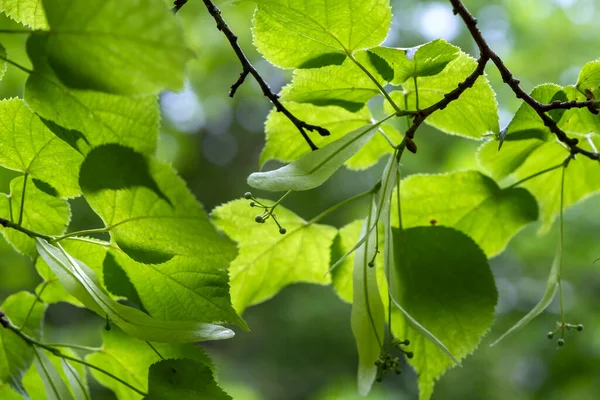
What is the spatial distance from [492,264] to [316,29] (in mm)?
3288

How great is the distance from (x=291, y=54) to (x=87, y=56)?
0.77ft

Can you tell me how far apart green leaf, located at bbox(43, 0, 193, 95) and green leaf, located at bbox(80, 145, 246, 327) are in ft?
0.22

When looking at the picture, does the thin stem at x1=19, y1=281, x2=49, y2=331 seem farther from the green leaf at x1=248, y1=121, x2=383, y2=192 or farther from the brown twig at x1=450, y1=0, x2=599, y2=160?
the brown twig at x1=450, y1=0, x2=599, y2=160

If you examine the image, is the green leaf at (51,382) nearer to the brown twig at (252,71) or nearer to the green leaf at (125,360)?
the green leaf at (125,360)

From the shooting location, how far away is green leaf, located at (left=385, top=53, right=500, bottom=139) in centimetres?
59

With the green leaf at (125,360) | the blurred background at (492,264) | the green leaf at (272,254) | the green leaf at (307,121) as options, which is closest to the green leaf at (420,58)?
the green leaf at (307,121)

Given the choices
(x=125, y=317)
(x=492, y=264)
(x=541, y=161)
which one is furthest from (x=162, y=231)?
(x=492, y=264)

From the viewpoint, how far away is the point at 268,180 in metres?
0.48

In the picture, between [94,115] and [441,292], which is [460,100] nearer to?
[441,292]

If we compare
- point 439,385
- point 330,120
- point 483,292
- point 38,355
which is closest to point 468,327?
point 483,292

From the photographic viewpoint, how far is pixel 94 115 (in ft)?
1.45

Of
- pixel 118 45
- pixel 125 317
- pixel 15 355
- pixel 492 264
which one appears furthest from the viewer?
pixel 492 264

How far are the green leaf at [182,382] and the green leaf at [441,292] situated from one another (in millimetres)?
209

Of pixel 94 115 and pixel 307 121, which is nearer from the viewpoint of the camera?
pixel 94 115
